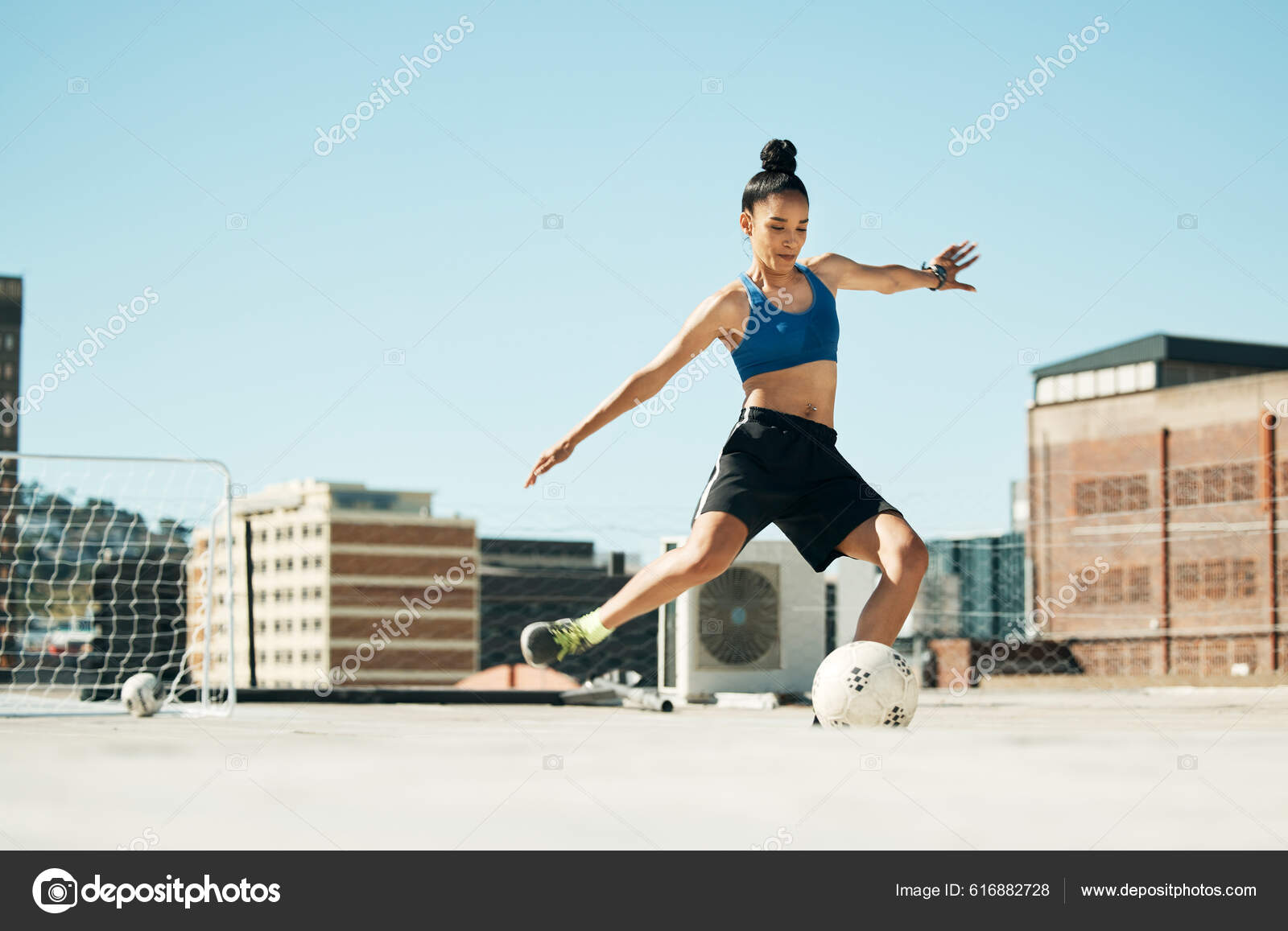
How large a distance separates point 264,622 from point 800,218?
64.5 m

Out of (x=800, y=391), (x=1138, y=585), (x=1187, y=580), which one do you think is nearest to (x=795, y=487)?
(x=800, y=391)

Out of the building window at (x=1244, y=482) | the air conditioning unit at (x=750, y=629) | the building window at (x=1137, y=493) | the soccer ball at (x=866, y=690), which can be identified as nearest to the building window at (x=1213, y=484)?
the building window at (x=1244, y=482)

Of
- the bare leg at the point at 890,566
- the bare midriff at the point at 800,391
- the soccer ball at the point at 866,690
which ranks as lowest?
the soccer ball at the point at 866,690

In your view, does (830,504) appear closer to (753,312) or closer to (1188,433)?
(753,312)

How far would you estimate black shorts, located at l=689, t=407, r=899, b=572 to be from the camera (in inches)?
177

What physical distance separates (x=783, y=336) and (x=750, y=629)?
8.60 metres

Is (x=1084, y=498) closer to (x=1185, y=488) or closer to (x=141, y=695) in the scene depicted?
(x=1185, y=488)

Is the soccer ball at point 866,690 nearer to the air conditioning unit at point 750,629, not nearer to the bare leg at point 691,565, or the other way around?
the bare leg at point 691,565

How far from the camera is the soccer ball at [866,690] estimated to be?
4152mm

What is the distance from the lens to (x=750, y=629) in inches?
509

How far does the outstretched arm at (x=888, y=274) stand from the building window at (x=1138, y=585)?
34094 millimetres

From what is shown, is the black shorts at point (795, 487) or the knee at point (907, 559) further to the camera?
the black shorts at point (795, 487)

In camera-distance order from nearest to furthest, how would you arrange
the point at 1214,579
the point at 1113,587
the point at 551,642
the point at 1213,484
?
the point at 551,642
the point at 1214,579
the point at 1213,484
the point at 1113,587
